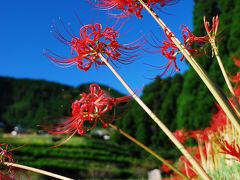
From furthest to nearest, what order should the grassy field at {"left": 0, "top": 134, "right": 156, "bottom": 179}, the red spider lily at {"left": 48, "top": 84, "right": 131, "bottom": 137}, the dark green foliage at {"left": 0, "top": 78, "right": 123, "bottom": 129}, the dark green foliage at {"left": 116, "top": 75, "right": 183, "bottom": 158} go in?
the dark green foliage at {"left": 0, "top": 78, "right": 123, "bottom": 129}
the dark green foliage at {"left": 116, "top": 75, "right": 183, "bottom": 158}
the grassy field at {"left": 0, "top": 134, "right": 156, "bottom": 179}
the red spider lily at {"left": 48, "top": 84, "right": 131, "bottom": 137}

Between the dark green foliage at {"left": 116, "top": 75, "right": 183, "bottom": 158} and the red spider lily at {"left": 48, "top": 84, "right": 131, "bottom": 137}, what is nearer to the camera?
the red spider lily at {"left": 48, "top": 84, "right": 131, "bottom": 137}

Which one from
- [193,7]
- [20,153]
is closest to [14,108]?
[20,153]

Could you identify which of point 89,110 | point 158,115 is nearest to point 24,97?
point 158,115

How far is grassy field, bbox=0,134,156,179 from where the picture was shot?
2073cm

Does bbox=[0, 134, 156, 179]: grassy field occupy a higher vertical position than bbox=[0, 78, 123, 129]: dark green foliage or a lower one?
lower

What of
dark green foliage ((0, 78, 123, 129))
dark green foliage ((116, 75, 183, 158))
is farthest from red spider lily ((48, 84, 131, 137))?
dark green foliage ((0, 78, 123, 129))

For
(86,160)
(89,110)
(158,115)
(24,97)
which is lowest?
(89,110)

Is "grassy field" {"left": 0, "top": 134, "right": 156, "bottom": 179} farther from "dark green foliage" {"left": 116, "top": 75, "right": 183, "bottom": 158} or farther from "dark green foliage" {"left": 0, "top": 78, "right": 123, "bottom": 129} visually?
"dark green foliage" {"left": 0, "top": 78, "right": 123, "bottom": 129}

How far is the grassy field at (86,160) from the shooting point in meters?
20.7

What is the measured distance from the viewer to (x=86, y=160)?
79.8ft

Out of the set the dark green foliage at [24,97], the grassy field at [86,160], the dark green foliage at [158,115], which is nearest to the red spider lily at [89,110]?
the grassy field at [86,160]

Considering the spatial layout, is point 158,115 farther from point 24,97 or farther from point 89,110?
point 24,97

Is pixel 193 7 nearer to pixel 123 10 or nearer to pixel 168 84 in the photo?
pixel 168 84

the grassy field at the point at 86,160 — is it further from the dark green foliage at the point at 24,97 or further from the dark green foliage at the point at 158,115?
the dark green foliage at the point at 24,97
